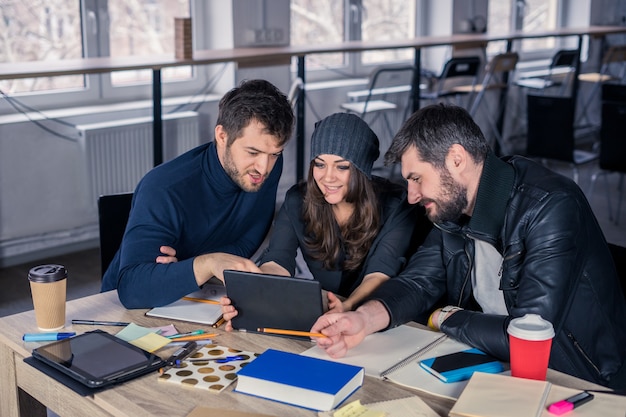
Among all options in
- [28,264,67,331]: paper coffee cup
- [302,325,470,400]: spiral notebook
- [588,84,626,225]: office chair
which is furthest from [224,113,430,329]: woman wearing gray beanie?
[588,84,626,225]: office chair

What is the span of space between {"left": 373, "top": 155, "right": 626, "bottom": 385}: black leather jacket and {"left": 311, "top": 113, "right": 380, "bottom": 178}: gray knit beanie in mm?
343

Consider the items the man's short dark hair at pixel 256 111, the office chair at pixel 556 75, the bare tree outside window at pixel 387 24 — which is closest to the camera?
the man's short dark hair at pixel 256 111

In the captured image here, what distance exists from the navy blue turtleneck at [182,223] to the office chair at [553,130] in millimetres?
2707

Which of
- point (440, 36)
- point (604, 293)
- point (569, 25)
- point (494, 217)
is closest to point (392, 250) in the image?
point (494, 217)

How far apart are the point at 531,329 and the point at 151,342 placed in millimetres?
771

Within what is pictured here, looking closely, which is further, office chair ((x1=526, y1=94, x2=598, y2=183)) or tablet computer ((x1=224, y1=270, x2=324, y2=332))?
office chair ((x1=526, y1=94, x2=598, y2=183))

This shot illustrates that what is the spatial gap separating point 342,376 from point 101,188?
3482 mm

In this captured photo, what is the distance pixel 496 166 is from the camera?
6.17 feet

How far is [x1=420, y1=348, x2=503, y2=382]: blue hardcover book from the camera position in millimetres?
1562

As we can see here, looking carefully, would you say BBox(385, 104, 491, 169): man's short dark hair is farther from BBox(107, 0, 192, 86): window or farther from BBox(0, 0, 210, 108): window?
BBox(107, 0, 192, 86): window

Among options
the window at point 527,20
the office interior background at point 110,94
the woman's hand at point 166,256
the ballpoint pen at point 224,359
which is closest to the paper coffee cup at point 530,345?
the ballpoint pen at point 224,359

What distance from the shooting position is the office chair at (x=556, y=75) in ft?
23.1

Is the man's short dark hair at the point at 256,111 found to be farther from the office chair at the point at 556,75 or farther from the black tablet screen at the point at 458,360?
the office chair at the point at 556,75

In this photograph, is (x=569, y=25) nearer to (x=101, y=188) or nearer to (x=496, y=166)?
(x=101, y=188)
